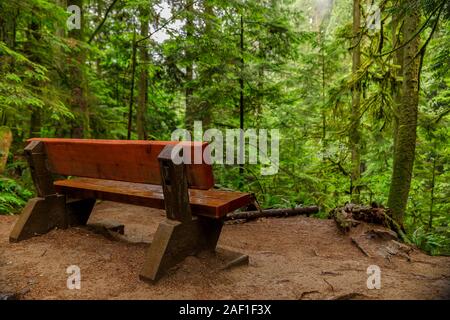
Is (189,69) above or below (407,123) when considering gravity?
above

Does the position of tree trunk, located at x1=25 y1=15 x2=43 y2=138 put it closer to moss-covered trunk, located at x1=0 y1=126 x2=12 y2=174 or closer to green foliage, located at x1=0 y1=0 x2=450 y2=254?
green foliage, located at x1=0 y1=0 x2=450 y2=254

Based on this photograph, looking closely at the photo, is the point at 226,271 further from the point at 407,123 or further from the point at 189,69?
the point at 189,69

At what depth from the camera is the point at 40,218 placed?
13.7 ft

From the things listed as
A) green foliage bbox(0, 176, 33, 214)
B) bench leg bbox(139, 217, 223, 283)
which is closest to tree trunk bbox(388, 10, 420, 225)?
bench leg bbox(139, 217, 223, 283)

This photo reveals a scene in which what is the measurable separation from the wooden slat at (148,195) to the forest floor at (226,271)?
0.59m

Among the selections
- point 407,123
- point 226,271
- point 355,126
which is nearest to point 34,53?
point 226,271

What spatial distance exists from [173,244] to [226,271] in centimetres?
69

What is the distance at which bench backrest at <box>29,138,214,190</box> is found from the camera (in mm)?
2986

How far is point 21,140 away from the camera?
947 cm

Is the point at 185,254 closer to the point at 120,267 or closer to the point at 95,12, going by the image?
the point at 120,267

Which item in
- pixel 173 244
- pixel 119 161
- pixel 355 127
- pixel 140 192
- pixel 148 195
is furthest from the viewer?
pixel 355 127

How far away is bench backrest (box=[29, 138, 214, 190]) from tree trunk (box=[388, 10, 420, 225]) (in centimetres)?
438

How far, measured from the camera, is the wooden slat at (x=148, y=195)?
10.5 ft

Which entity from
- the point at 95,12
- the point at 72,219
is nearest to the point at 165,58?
the point at 95,12
